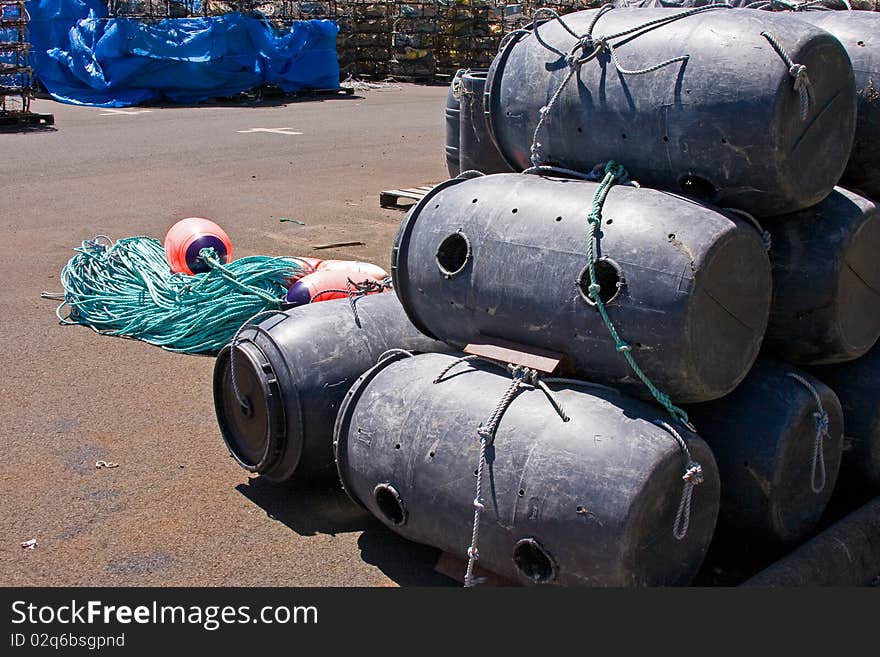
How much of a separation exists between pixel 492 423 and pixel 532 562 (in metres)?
0.46

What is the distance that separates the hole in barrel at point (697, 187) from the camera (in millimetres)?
3773

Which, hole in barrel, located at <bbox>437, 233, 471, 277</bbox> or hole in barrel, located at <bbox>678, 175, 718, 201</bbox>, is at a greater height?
hole in barrel, located at <bbox>678, 175, 718, 201</bbox>

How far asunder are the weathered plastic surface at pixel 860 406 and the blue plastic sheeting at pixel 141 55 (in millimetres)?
16932

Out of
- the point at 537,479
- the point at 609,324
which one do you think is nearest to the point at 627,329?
the point at 609,324

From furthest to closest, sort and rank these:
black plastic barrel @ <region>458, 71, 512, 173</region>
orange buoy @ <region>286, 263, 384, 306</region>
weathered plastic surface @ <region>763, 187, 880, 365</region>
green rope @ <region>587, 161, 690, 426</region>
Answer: orange buoy @ <region>286, 263, 384, 306</region>, black plastic barrel @ <region>458, 71, 512, 173</region>, weathered plastic surface @ <region>763, 187, 880, 365</region>, green rope @ <region>587, 161, 690, 426</region>

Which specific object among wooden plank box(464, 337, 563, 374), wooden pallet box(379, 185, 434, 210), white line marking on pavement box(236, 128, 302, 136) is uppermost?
wooden plank box(464, 337, 563, 374)

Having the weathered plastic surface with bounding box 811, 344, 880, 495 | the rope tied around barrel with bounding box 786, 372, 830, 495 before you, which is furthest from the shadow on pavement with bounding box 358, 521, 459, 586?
the weathered plastic surface with bounding box 811, 344, 880, 495

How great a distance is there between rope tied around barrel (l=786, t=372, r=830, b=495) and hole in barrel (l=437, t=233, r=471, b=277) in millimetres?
1251

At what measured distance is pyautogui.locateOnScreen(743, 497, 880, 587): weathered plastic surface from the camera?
144 inches

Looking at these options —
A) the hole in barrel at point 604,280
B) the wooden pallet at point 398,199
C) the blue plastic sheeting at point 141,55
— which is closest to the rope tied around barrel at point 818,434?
the hole in barrel at point 604,280

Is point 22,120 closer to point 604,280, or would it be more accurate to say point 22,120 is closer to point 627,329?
point 604,280

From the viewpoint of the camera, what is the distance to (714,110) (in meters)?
3.61

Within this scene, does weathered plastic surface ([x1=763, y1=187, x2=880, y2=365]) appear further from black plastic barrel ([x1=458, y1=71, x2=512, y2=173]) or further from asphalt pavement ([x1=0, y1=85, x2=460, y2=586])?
black plastic barrel ([x1=458, y1=71, x2=512, y2=173])

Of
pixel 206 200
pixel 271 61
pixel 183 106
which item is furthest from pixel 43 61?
pixel 206 200
